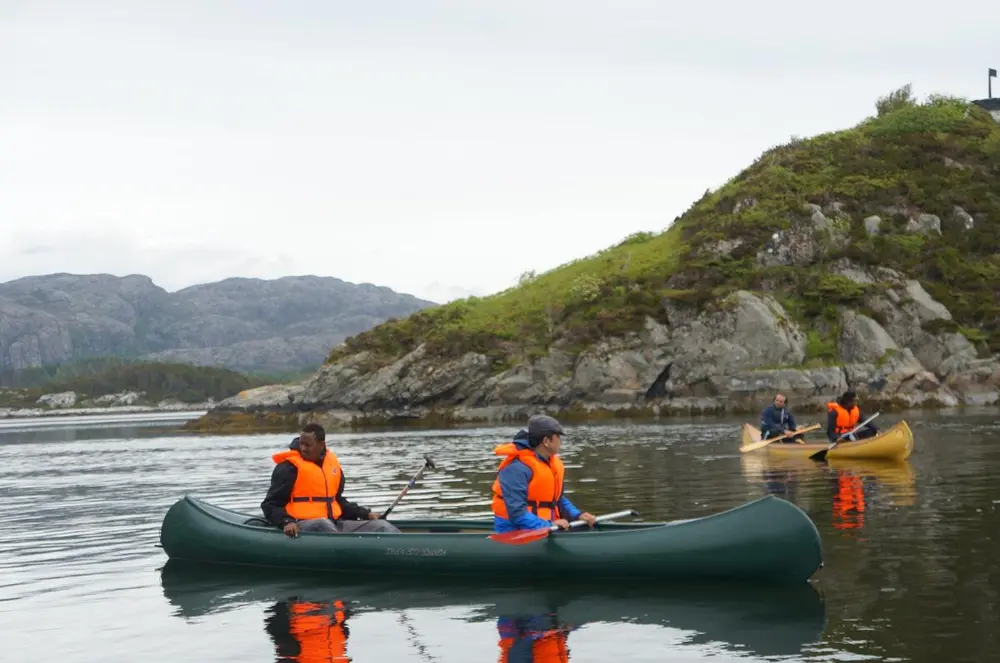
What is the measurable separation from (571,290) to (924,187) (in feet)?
94.0

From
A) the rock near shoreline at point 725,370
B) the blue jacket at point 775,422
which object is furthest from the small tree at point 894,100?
the blue jacket at point 775,422

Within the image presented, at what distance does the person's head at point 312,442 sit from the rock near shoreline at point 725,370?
174 feet

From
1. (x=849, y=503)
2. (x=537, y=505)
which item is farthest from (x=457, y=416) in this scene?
(x=537, y=505)

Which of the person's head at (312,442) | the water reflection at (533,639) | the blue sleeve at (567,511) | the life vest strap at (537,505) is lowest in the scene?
the water reflection at (533,639)

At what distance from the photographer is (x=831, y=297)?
73.4 m

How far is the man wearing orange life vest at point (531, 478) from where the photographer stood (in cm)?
1373

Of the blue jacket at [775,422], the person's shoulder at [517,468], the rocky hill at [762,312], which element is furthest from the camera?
the rocky hill at [762,312]

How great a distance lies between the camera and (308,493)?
16.0 meters

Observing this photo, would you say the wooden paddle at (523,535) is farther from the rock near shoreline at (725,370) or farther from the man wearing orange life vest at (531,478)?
the rock near shoreline at (725,370)

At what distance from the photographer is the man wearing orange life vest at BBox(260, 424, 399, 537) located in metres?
15.7

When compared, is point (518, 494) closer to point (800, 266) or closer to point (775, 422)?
point (775, 422)

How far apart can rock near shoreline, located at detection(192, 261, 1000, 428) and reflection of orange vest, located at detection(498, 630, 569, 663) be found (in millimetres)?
55659

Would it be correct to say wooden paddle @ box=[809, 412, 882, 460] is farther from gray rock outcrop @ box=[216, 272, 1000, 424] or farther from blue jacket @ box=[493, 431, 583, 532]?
gray rock outcrop @ box=[216, 272, 1000, 424]

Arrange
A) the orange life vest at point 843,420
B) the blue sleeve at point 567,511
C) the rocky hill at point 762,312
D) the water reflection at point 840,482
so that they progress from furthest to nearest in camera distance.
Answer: the rocky hill at point 762,312 < the orange life vest at point 843,420 < the water reflection at point 840,482 < the blue sleeve at point 567,511
